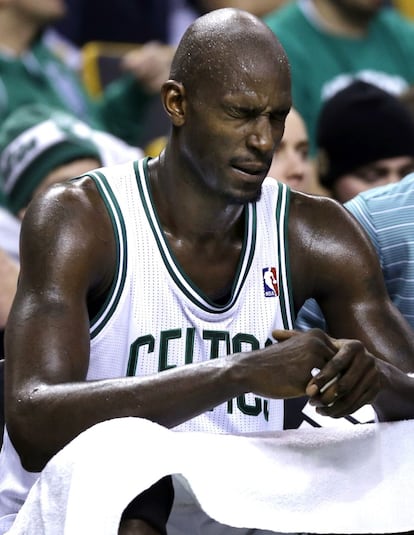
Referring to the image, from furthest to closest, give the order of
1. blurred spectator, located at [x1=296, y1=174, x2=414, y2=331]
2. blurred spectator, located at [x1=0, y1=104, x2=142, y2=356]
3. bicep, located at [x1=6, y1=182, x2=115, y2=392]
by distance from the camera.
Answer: blurred spectator, located at [x1=0, y1=104, x2=142, y2=356] → blurred spectator, located at [x1=296, y1=174, x2=414, y2=331] → bicep, located at [x1=6, y1=182, x2=115, y2=392]

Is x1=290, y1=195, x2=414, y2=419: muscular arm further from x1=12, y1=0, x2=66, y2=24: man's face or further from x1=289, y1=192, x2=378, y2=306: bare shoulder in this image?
x1=12, y1=0, x2=66, y2=24: man's face

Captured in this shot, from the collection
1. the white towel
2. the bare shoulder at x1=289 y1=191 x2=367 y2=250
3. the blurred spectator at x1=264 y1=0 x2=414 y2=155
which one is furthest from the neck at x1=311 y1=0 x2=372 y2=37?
the white towel

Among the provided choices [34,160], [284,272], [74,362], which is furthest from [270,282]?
[34,160]

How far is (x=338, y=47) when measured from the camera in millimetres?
6055

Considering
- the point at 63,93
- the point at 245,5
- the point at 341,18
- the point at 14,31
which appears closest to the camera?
the point at 14,31

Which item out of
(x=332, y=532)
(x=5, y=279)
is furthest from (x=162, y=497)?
(x=5, y=279)

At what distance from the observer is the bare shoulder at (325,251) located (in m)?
2.98

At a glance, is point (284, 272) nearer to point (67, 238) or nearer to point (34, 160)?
point (67, 238)

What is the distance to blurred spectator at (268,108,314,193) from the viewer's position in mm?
4367

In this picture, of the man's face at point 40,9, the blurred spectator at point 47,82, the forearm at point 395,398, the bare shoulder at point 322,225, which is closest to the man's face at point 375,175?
the blurred spectator at point 47,82

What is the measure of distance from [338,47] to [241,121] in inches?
134

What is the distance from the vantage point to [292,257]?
9.82 feet

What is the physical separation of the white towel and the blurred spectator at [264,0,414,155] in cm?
323

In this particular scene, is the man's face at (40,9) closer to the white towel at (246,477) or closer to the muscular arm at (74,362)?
the muscular arm at (74,362)
